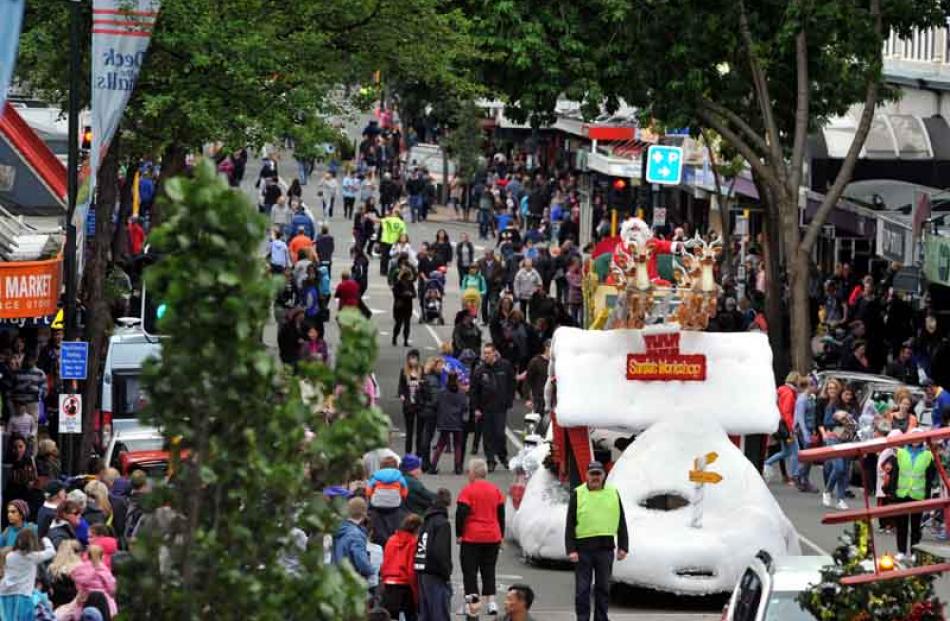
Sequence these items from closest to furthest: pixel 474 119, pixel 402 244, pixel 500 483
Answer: pixel 500 483 < pixel 402 244 < pixel 474 119

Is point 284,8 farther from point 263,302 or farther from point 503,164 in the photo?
point 503,164

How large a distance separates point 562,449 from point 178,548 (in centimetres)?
1604

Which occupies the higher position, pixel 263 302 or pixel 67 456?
pixel 263 302

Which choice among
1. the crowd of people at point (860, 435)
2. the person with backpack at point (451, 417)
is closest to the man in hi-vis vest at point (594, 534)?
the crowd of people at point (860, 435)

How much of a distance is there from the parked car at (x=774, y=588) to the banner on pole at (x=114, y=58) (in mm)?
10778

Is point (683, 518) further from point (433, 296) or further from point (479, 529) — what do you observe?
point (433, 296)

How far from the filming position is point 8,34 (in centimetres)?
2052

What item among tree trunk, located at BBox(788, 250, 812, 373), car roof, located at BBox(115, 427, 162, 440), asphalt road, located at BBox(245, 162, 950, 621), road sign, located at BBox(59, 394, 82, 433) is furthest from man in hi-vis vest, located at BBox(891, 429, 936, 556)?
tree trunk, located at BBox(788, 250, 812, 373)

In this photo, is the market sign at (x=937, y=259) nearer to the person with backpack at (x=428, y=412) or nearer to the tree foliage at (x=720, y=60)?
the tree foliage at (x=720, y=60)

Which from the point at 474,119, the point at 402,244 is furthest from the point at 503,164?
the point at 402,244

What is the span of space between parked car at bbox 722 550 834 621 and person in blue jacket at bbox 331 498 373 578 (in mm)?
3798

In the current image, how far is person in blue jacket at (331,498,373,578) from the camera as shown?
18.7m

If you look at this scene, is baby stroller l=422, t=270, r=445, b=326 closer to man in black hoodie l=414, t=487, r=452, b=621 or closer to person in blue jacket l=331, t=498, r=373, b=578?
man in black hoodie l=414, t=487, r=452, b=621

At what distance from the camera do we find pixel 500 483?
30828 millimetres
